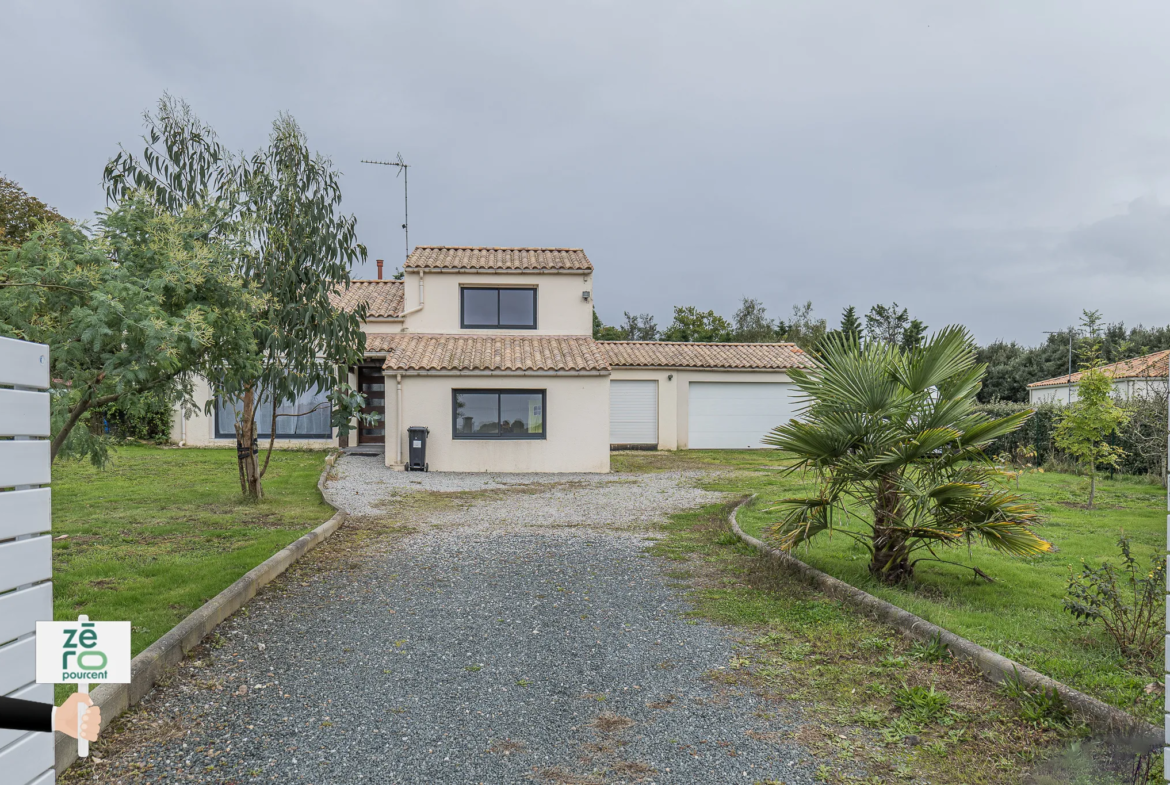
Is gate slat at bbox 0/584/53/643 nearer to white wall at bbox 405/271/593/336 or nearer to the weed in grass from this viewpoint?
the weed in grass

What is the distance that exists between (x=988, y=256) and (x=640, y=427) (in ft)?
49.4

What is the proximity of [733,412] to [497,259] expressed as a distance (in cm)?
1071

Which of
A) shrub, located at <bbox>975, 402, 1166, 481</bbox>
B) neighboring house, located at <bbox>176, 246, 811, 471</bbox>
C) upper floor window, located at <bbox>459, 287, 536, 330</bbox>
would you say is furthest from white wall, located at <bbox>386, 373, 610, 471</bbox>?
shrub, located at <bbox>975, 402, 1166, 481</bbox>

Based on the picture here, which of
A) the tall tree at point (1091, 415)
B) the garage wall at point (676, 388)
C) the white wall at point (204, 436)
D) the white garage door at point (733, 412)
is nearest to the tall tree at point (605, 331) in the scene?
the garage wall at point (676, 388)

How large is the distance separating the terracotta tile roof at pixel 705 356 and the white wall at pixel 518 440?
20.6 ft

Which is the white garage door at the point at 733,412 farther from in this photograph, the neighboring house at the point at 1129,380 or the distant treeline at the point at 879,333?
the distant treeline at the point at 879,333

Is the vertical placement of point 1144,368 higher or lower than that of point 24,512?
higher

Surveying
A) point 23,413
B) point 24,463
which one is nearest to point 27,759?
point 24,463

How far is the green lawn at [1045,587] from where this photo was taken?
4.24 metres

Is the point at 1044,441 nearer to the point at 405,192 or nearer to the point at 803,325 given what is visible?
Result: the point at 405,192

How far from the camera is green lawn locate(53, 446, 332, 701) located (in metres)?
5.76

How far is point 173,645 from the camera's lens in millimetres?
4668

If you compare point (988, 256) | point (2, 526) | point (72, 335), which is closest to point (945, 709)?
point (2, 526)

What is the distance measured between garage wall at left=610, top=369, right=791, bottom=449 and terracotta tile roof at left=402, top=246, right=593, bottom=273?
5.19m
